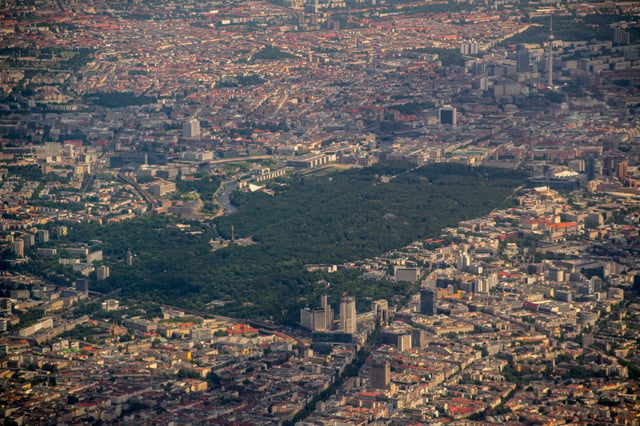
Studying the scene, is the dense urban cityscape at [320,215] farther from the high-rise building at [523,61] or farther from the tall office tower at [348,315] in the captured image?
the high-rise building at [523,61]

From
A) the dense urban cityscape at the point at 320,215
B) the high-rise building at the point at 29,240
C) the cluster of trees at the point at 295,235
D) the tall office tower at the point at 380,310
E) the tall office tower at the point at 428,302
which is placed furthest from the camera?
the high-rise building at the point at 29,240

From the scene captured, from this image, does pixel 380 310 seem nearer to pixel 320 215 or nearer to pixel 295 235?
pixel 295 235

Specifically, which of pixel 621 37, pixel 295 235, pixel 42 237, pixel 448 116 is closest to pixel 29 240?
pixel 42 237

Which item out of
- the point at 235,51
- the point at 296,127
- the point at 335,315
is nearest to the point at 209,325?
the point at 335,315

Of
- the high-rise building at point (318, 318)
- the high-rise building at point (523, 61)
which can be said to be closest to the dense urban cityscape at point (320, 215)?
the high-rise building at point (318, 318)

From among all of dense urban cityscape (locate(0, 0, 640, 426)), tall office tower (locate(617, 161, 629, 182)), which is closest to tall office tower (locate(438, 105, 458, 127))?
dense urban cityscape (locate(0, 0, 640, 426))

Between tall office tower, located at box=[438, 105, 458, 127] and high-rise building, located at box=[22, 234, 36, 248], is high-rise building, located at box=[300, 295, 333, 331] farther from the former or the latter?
tall office tower, located at box=[438, 105, 458, 127]
